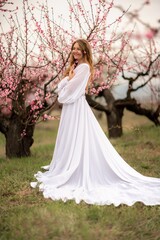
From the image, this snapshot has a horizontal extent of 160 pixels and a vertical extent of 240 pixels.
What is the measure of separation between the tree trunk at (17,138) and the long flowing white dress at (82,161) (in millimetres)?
2265

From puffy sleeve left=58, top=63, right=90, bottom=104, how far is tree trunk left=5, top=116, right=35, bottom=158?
2.49m

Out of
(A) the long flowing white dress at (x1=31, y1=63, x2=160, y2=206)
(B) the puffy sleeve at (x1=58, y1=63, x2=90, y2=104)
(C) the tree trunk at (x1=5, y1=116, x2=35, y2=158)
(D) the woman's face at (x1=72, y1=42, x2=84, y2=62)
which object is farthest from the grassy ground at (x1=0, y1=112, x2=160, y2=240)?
(D) the woman's face at (x1=72, y1=42, x2=84, y2=62)

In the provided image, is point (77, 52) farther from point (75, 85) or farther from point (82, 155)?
point (82, 155)

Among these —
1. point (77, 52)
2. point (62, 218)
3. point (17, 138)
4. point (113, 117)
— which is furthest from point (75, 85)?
point (113, 117)

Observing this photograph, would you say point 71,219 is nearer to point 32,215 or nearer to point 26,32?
point 32,215

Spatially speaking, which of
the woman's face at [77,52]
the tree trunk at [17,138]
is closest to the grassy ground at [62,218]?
the tree trunk at [17,138]

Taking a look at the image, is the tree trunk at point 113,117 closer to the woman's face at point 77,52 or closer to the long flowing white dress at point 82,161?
the long flowing white dress at point 82,161

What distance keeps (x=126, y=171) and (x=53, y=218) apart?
182 cm

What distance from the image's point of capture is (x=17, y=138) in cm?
805

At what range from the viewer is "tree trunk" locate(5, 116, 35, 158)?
8.05m

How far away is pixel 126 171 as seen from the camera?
5.70m

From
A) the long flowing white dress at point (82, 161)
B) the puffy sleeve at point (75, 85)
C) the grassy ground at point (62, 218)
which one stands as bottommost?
the grassy ground at point (62, 218)

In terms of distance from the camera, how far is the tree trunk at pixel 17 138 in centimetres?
805

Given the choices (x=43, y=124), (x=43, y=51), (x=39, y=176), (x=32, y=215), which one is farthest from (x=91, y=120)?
(x=43, y=124)
